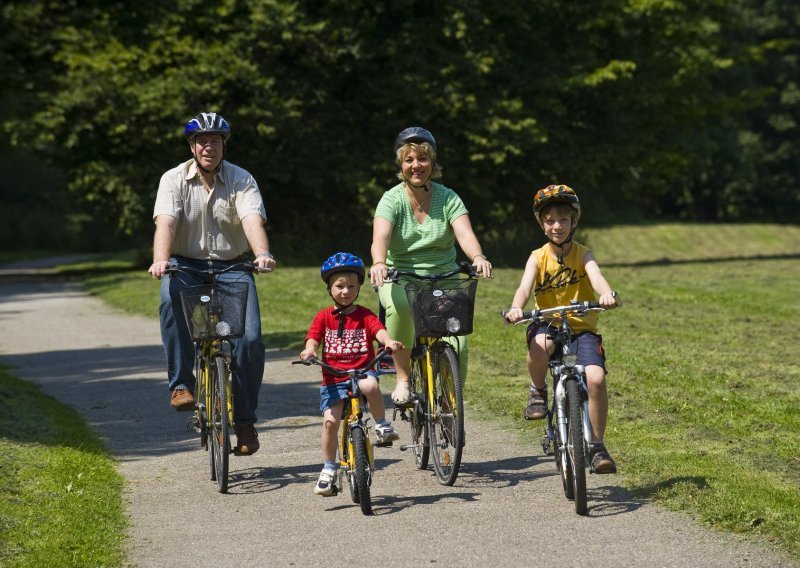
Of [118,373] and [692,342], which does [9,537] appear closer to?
[118,373]

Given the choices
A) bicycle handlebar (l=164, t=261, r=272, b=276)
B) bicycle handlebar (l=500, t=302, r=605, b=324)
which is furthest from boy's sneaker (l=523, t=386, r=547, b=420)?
bicycle handlebar (l=164, t=261, r=272, b=276)

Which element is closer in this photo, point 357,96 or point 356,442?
point 356,442

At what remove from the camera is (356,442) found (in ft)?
22.2

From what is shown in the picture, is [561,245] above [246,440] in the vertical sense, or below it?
above

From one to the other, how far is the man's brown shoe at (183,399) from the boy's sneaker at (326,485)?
1204 millimetres

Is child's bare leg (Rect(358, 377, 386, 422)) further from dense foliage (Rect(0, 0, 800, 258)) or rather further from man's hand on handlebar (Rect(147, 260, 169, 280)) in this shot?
dense foliage (Rect(0, 0, 800, 258))

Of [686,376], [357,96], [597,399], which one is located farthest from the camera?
[357,96]

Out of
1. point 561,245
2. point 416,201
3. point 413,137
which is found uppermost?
point 413,137

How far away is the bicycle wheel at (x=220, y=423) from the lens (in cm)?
741

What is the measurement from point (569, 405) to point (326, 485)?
135cm

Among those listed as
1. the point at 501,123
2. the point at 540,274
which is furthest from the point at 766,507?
the point at 501,123

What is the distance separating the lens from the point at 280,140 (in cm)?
3188

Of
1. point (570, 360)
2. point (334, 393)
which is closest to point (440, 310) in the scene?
point (334, 393)

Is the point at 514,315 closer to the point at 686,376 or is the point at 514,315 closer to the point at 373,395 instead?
the point at 373,395
